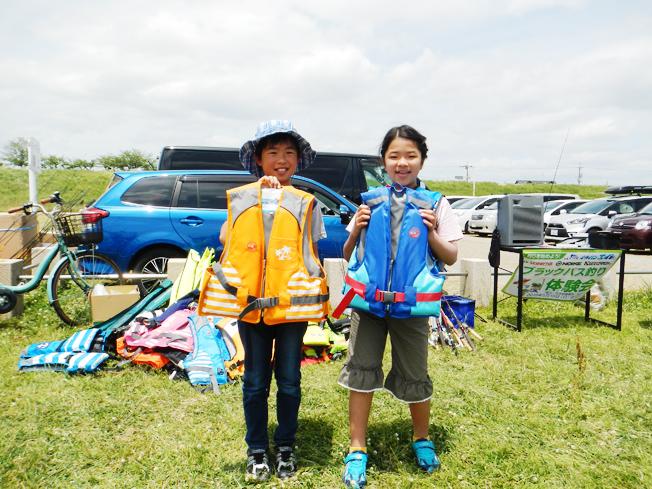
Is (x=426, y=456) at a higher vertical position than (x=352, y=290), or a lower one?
lower

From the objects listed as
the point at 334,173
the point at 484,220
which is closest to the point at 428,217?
the point at 334,173

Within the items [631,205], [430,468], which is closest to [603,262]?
[430,468]

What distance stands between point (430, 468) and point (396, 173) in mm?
1537

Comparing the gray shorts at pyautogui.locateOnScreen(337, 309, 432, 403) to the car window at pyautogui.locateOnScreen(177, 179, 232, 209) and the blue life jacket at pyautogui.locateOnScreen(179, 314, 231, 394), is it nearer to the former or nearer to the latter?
A: the blue life jacket at pyautogui.locateOnScreen(179, 314, 231, 394)

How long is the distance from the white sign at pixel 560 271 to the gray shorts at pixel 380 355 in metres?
3.07

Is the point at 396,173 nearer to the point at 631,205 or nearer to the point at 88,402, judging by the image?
the point at 88,402

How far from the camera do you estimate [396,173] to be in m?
2.25

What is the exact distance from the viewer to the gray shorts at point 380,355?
2.26 metres

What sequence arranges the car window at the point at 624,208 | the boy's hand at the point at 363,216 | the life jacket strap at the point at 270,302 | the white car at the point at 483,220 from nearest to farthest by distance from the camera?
the life jacket strap at the point at 270,302, the boy's hand at the point at 363,216, the car window at the point at 624,208, the white car at the point at 483,220

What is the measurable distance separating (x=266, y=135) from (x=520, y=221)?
12.1 feet

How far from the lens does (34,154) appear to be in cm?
730

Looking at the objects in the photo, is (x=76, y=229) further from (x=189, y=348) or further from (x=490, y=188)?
(x=490, y=188)

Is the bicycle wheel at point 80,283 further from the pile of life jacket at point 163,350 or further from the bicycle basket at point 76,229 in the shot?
the pile of life jacket at point 163,350

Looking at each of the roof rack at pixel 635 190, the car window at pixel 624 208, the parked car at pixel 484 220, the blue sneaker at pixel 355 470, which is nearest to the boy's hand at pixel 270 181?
the blue sneaker at pixel 355 470
